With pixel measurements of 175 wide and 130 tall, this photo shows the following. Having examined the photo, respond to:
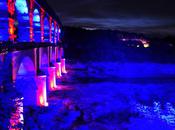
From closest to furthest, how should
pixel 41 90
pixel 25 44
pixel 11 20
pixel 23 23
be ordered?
1. pixel 11 20
2. pixel 25 44
3. pixel 23 23
4. pixel 41 90

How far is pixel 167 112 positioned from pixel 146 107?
2.58m

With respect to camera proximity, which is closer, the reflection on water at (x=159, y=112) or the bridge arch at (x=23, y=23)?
the bridge arch at (x=23, y=23)

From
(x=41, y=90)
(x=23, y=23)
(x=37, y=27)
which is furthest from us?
(x=37, y=27)

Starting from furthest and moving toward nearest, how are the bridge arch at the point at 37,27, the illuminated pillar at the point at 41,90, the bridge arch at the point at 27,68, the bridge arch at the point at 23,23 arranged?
the bridge arch at the point at 37,27 < the illuminated pillar at the point at 41,90 < the bridge arch at the point at 27,68 < the bridge arch at the point at 23,23

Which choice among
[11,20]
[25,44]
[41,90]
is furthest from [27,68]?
[11,20]

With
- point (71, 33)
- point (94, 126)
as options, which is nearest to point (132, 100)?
point (94, 126)

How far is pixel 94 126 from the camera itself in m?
24.9

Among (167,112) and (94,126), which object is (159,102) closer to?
(167,112)

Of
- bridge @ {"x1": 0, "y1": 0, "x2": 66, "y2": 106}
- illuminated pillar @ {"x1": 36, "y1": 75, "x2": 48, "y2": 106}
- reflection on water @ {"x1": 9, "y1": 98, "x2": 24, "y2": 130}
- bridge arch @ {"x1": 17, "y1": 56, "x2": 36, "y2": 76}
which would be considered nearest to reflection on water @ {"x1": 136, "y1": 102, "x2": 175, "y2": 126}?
illuminated pillar @ {"x1": 36, "y1": 75, "x2": 48, "y2": 106}

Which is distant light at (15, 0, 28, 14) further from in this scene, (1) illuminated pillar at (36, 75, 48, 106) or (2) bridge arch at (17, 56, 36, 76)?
(1) illuminated pillar at (36, 75, 48, 106)

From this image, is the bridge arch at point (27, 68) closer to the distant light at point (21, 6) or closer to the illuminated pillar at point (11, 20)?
the distant light at point (21, 6)

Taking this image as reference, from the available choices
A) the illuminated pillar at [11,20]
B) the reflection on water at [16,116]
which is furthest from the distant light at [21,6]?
the reflection on water at [16,116]

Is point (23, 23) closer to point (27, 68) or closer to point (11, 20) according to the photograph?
point (27, 68)

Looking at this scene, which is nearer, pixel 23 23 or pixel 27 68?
pixel 23 23
